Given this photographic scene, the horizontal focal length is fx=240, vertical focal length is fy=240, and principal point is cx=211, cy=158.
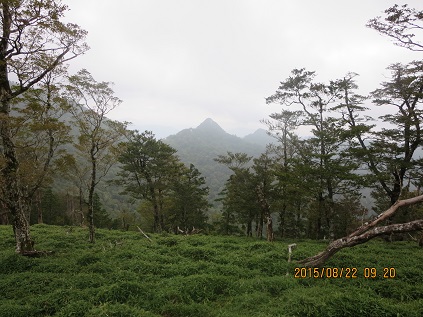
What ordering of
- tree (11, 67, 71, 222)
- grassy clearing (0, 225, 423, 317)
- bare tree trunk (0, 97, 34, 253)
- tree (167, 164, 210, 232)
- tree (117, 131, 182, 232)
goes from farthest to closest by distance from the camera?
tree (167, 164, 210, 232) < tree (117, 131, 182, 232) < tree (11, 67, 71, 222) < bare tree trunk (0, 97, 34, 253) < grassy clearing (0, 225, 423, 317)

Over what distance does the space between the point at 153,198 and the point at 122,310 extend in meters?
21.4

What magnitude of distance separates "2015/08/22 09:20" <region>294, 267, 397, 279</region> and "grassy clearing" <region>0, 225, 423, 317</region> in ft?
0.65

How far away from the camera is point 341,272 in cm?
1009

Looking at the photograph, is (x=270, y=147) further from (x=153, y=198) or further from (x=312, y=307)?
(x=312, y=307)

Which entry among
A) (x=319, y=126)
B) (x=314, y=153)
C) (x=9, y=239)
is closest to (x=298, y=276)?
(x=314, y=153)

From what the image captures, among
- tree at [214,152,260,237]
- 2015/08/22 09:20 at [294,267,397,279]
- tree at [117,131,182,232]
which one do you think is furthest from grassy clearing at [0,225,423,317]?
tree at [117,131,182,232]

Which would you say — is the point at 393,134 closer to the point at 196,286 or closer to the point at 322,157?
the point at 322,157

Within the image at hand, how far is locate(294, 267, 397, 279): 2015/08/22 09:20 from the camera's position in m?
9.86

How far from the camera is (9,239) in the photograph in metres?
15.4

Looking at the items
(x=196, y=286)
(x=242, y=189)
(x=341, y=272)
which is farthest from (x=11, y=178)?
(x=242, y=189)

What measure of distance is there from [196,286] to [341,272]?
6.18 metres

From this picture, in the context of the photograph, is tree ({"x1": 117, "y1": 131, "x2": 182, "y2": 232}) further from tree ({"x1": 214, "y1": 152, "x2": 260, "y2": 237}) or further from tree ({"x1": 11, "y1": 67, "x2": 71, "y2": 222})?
tree ({"x1": 11, "y1": 67, "x2": 71, "y2": 222})

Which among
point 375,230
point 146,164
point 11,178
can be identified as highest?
point 146,164

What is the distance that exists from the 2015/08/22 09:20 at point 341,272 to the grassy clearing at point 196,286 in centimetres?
20
